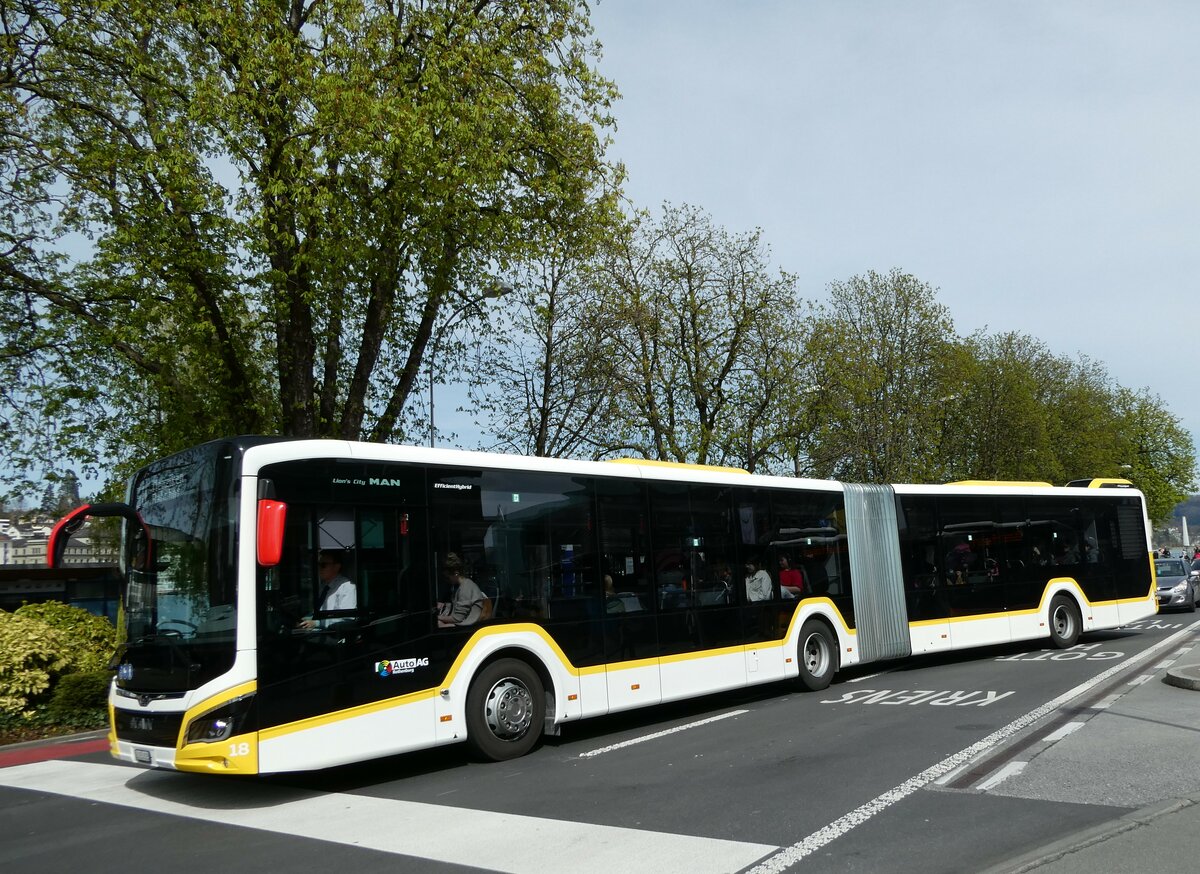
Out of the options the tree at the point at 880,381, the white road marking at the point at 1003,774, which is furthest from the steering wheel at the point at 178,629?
the tree at the point at 880,381

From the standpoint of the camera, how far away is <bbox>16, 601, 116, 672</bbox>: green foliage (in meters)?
13.5

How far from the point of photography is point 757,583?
12953 mm

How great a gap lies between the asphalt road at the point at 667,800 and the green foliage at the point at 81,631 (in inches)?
85.8

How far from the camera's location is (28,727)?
12578mm

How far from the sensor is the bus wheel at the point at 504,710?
927 centimetres

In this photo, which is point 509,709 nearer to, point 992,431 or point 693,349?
point 693,349

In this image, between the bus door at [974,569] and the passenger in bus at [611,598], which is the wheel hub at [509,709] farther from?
the bus door at [974,569]

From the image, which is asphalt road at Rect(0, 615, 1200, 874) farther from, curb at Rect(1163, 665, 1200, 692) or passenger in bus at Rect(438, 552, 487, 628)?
passenger in bus at Rect(438, 552, 487, 628)

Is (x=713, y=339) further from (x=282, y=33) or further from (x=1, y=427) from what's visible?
(x=1, y=427)

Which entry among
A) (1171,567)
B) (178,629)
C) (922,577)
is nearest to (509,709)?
(178,629)

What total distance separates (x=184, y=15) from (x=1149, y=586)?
20.0 m

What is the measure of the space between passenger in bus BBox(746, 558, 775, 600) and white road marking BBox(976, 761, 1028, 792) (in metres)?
A: 4.97

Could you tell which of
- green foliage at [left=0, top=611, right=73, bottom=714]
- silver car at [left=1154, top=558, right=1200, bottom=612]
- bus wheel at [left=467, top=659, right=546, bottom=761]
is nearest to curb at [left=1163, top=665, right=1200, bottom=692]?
bus wheel at [left=467, top=659, right=546, bottom=761]

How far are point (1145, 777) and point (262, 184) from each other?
14.2 meters
